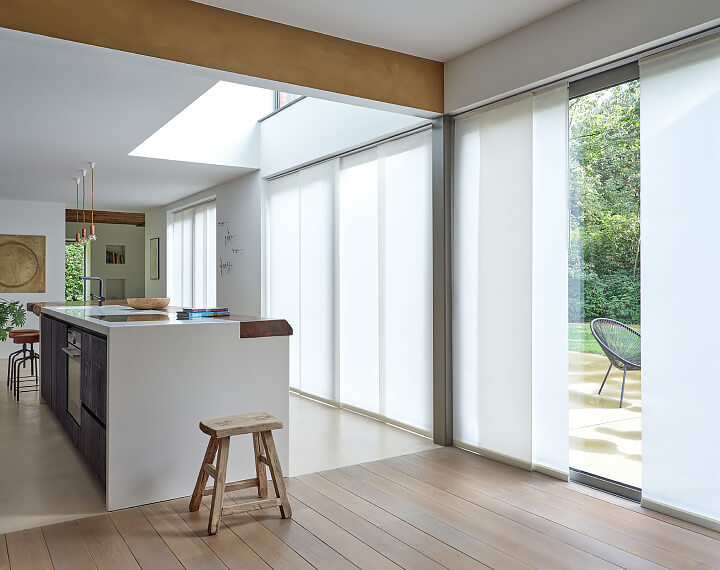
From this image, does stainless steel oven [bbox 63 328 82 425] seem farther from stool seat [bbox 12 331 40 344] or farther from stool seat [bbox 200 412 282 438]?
stool seat [bbox 12 331 40 344]

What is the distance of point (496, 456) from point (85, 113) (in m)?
3.88

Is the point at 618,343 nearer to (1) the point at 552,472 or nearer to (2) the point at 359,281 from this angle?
(1) the point at 552,472

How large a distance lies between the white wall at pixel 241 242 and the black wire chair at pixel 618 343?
428 centimetres

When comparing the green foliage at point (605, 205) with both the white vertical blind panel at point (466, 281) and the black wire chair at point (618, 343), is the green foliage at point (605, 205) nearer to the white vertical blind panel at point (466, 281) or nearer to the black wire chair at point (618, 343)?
the black wire chair at point (618, 343)

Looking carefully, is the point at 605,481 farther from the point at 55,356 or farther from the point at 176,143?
the point at 176,143

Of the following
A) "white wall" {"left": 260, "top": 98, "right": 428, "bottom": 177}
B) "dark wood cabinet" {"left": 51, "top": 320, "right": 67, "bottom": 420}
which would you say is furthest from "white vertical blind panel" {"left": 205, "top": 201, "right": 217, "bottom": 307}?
"dark wood cabinet" {"left": 51, "top": 320, "right": 67, "bottom": 420}

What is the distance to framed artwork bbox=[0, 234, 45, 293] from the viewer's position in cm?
928

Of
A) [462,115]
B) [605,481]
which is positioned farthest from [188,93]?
[605,481]

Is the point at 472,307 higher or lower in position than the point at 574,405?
higher

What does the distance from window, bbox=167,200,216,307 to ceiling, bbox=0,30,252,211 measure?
2.19ft

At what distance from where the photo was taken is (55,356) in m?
4.93

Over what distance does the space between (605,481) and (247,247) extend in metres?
4.87

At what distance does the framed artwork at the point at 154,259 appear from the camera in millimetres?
10422

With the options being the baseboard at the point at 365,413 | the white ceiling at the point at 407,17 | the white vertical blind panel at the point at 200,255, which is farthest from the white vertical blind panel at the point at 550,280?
the white vertical blind panel at the point at 200,255
